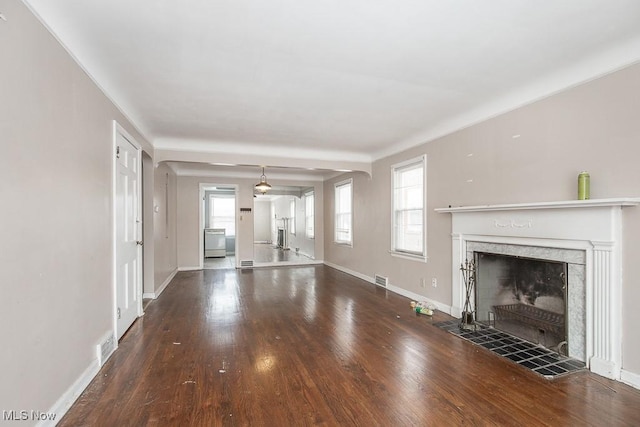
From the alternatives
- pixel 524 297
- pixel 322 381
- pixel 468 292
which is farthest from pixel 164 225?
pixel 524 297

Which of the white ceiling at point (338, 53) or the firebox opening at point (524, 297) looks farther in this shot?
the firebox opening at point (524, 297)

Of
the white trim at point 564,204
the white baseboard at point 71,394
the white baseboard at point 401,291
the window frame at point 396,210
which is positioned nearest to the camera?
the white baseboard at point 71,394

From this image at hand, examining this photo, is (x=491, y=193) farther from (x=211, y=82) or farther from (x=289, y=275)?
(x=289, y=275)

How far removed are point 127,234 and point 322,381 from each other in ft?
8.64

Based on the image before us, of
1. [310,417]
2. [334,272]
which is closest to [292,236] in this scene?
[334,272]

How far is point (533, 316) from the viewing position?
10.5 ft

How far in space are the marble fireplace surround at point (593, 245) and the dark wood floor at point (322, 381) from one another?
245mm

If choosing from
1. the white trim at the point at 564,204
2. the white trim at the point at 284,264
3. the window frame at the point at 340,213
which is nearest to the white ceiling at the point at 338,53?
the white trim at the point at 564,204

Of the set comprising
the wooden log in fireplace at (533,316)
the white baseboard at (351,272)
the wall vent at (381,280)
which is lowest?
the white baseboard at (351,272)

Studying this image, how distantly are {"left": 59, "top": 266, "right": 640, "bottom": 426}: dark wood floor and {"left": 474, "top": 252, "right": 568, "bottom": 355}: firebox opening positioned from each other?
1.63 feet

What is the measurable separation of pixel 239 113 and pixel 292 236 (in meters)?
8.74

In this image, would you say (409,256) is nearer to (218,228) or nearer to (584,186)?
(584,186)

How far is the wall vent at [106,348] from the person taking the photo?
263cm

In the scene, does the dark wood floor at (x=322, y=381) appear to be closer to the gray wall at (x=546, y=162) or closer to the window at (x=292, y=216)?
the gray wall at (x=546, y=162)
